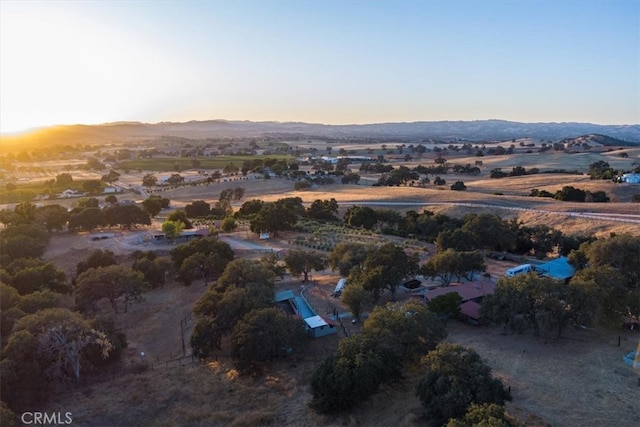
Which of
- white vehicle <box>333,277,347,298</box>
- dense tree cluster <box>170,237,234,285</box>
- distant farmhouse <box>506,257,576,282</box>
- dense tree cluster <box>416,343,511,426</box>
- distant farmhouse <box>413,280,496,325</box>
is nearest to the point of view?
dense tree cluster <box>416,343,511,426</box>

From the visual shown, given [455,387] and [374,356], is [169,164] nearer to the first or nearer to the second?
[374,356]

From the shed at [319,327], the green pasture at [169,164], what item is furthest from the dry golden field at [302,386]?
the green pasture at [169,164]

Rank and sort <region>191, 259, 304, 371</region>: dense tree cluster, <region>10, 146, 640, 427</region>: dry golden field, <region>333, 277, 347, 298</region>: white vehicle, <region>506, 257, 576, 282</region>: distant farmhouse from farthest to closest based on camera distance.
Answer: <region>506, 257, 576, 282</region>: distant farmhouse → <region>333, 277, 347, 298</region>: white vehicle → <region>191, 259, 304, 371</region>: dense tree cluster → <region>10, 146, 640, 427</region>: dry golden field

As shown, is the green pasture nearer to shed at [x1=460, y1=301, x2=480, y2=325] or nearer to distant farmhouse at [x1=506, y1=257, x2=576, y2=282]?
distant farmhouse at [x1=506, y1=257, x2=576, y2=282]

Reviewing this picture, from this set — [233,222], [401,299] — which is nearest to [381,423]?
[401,299]

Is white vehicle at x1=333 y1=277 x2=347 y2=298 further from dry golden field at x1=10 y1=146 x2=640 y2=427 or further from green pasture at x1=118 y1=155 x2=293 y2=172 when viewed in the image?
green pasture at x1=118 y1=155 x2=293 y2=172

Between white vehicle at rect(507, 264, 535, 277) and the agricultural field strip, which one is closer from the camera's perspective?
white vehicle at rect(507, 264, 535, 277)

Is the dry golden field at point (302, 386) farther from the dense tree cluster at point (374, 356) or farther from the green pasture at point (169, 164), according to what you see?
the green pasture at point (169, 164)

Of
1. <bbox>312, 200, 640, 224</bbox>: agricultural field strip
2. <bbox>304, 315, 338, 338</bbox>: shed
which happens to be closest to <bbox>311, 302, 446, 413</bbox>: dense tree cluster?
<bbox>304, 315, 338, 338</bbox>: shed

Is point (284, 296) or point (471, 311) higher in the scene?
point (471, 311)

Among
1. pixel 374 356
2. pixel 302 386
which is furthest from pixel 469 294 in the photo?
pixel 302 386

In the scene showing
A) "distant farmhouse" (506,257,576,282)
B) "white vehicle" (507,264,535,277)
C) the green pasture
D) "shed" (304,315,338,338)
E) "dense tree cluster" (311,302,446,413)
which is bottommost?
the green pasture

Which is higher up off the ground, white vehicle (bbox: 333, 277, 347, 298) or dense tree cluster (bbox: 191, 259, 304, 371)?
dense tree cluster (bbox: 191, 259, 304, 371)
